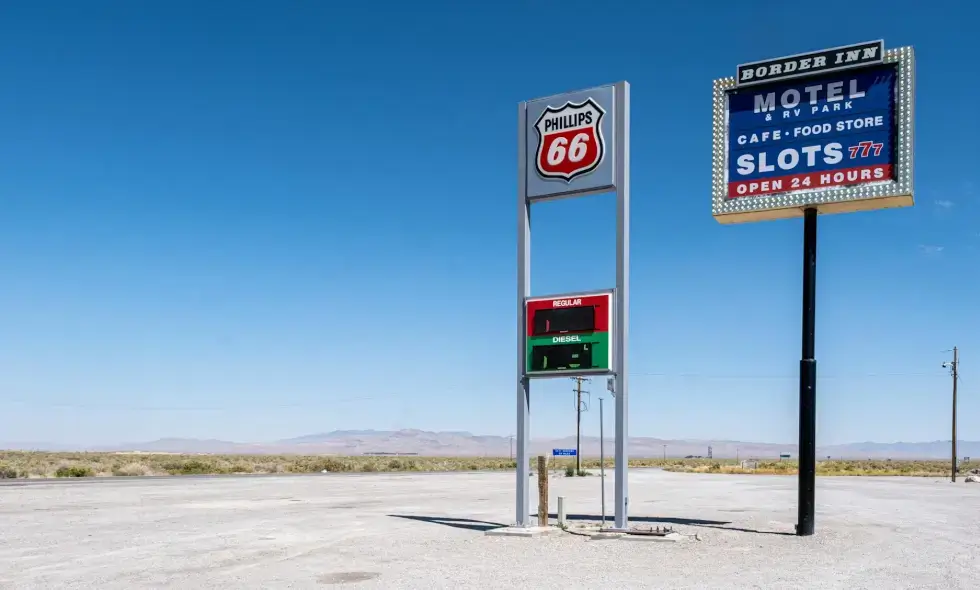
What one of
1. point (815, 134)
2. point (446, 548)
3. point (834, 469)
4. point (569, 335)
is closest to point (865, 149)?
point (815, 134)

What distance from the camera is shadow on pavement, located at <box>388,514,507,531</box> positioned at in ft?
69.3

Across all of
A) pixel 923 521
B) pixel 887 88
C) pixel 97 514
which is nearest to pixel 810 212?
pixel 887 88

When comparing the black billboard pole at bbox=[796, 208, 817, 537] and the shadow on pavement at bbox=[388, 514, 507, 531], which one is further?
the shadow on pavement at bbox=[388, 514, 507, 531]

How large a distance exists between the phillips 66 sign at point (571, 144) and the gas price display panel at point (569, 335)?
2371mm

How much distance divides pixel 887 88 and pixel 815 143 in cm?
164

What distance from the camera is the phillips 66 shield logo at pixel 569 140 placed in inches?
786

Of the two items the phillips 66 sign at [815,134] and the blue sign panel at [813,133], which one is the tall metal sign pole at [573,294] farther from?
the blue sign panel at [813,133]

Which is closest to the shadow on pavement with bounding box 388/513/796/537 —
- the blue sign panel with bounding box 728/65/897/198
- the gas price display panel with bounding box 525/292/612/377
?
the gas price display panel with bounding box 525/292/612/377

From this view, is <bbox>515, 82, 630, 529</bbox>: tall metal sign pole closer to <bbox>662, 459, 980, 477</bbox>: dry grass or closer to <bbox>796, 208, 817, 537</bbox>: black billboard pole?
<bbox>796, 208, 817, 537</bbox>: black billboard pole

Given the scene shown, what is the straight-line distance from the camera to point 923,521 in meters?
23.0

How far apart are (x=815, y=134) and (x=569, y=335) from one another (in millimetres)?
6326

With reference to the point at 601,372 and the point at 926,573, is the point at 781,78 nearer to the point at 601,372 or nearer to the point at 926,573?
the point at 601,372

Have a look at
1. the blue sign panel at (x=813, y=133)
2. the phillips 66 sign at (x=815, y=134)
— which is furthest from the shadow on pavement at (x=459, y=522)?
the blue sign panel at (x=813, y=133)

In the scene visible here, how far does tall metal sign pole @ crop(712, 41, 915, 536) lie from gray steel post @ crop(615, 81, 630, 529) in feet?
6.54
